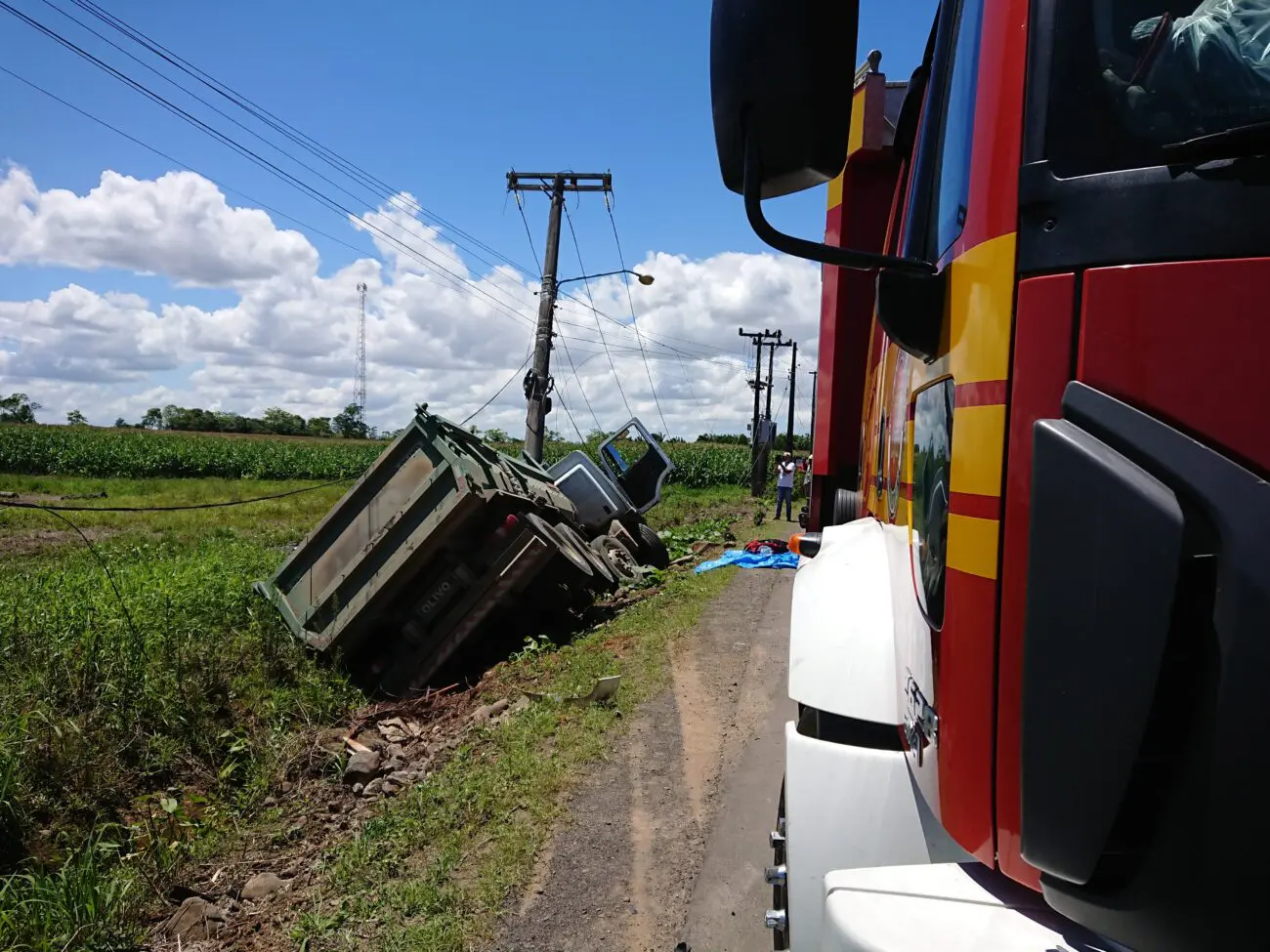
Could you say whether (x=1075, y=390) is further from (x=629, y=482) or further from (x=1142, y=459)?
(x=629, y=482)

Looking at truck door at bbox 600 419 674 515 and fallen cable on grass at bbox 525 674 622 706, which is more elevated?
truck door at bbox 600 419 674 515

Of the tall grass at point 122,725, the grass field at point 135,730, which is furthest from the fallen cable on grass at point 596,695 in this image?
the tall grass at point 122,725

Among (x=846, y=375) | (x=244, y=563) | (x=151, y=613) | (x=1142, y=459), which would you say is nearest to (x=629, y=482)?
(x=244, y=563)

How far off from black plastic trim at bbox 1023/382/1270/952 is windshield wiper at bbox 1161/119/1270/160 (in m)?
0.34

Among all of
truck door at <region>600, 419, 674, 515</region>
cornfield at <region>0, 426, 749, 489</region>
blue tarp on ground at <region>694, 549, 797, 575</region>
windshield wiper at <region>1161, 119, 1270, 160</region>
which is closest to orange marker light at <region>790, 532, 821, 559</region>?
windshield wiper at <region>1161, 119, 1270, 160</region>

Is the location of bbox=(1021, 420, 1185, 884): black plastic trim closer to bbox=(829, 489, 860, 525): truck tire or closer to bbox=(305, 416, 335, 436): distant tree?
bbox=(829, 489, 860, 525): truck tire

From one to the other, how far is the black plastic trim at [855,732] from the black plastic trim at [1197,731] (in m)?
0.75

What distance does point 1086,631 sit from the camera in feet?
3.74

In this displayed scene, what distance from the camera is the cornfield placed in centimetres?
3394

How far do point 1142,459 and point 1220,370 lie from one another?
0.48 ft

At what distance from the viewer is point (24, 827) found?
162 inches

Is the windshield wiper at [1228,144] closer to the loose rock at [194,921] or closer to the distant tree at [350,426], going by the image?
the loose rock at [194,921]

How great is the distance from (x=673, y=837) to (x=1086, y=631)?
3.33 m

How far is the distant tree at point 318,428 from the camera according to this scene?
232ft
